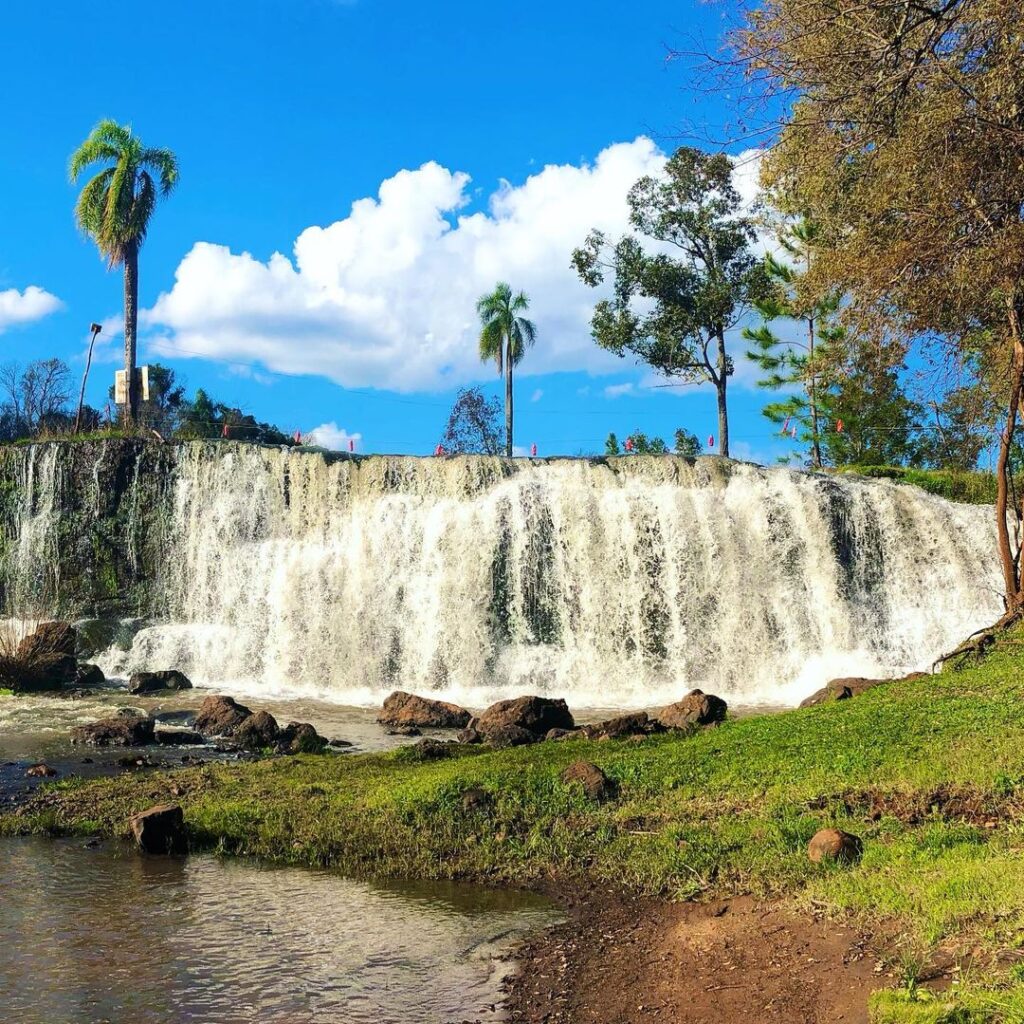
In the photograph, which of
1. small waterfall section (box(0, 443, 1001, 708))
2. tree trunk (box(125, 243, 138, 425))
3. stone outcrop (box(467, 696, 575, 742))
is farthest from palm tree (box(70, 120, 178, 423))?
stone outcrop (box(467, 696, 575, 742))

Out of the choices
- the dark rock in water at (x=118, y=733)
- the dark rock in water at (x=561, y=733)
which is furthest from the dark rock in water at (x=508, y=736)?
the dark rock in water at (x=118, y=733)

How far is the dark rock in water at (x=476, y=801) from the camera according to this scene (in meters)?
9.23

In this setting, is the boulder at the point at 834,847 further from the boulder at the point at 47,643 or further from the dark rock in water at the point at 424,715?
the boulder at the point at 47,643

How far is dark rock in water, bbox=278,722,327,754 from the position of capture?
14.5 m

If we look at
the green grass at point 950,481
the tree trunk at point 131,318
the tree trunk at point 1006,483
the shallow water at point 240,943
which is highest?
the tree trunk at point 131,318

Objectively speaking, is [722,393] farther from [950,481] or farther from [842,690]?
[842,690]

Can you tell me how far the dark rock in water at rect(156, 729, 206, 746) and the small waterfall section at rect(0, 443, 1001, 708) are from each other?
23.2ft

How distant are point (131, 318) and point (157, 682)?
21313 millimetres

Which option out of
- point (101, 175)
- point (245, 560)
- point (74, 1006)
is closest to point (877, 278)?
point (74, 1006)

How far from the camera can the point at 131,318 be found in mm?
39281

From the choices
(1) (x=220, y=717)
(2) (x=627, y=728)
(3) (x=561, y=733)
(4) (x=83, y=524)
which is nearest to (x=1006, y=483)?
(2) (x=627, y=728)

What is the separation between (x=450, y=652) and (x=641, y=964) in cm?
1845

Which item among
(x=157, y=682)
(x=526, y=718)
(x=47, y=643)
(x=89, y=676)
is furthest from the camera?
(x=89, y=676)

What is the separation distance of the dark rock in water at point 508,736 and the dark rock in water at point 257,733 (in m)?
3.09
